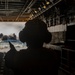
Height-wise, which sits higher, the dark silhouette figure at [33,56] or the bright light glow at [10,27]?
the bright light glow at [10,27]

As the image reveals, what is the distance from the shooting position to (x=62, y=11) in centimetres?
942

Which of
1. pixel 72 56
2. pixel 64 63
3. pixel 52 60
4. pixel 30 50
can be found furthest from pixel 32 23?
pixel 64 63

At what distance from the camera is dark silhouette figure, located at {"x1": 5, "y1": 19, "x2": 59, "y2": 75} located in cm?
153

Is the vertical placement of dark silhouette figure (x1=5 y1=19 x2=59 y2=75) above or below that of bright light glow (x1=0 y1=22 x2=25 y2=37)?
below

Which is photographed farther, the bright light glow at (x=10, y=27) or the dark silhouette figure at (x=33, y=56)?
the bright light glow at (x=10, y=27)

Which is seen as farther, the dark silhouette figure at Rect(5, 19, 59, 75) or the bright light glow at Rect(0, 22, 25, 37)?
the bright light glow at Rect(0, 22, 25, 37)

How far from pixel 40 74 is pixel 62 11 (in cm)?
805

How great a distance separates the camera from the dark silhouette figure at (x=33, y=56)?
1.53 m

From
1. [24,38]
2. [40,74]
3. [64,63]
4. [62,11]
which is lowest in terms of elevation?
[64,63]

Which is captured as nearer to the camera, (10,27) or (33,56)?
(33,56)

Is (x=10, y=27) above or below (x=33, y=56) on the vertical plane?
above

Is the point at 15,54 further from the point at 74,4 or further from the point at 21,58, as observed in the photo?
the point at 74,4

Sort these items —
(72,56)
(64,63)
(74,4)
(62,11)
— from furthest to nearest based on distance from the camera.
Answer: (62,11) < (74,4) < (64,63) < (72,56)

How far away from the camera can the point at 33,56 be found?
61.7 inches
